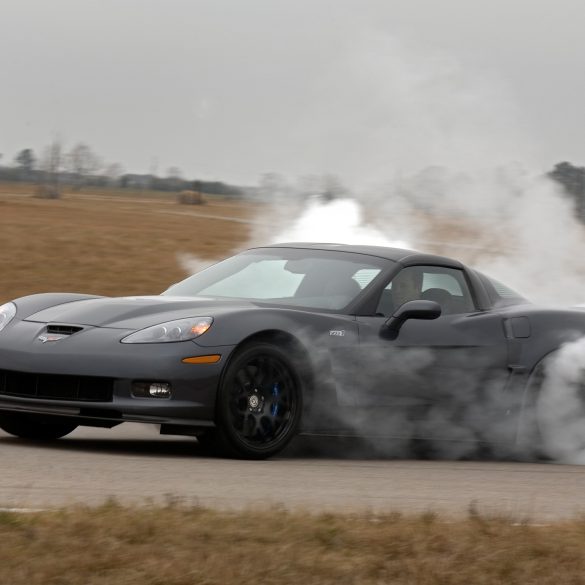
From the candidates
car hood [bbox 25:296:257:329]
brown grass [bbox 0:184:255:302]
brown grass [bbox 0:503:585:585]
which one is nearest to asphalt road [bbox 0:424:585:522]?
brown grass [bbox 0:503:585:585]

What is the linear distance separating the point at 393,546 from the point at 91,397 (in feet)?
10.3

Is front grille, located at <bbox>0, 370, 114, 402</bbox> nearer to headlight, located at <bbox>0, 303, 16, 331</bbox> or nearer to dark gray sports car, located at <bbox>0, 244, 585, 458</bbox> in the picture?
dark gray sports car, located at <bbox>0, 244, 585, 458</bbox>

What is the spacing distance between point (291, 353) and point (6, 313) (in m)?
1.78

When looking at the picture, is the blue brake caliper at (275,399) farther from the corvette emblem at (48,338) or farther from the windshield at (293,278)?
the corvette emblem at (48,338)

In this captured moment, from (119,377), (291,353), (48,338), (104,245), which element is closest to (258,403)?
(291,353)

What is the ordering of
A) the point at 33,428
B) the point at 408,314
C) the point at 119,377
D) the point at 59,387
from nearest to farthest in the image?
the point at 119,377
the point at 59,387
the point at 408,314
the point at 33,428

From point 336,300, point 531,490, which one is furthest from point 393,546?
point 336,300

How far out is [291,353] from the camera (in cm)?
798

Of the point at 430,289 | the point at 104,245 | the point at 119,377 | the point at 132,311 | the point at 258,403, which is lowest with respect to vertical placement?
the point at 258,403

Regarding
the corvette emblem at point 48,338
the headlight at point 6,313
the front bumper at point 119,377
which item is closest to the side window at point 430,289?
the front bumper at point 119,377

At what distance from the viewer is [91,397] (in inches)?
300

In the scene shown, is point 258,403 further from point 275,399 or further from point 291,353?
point 291,353

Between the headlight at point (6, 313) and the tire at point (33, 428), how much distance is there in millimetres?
589

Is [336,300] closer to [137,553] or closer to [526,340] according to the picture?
[526,340]
